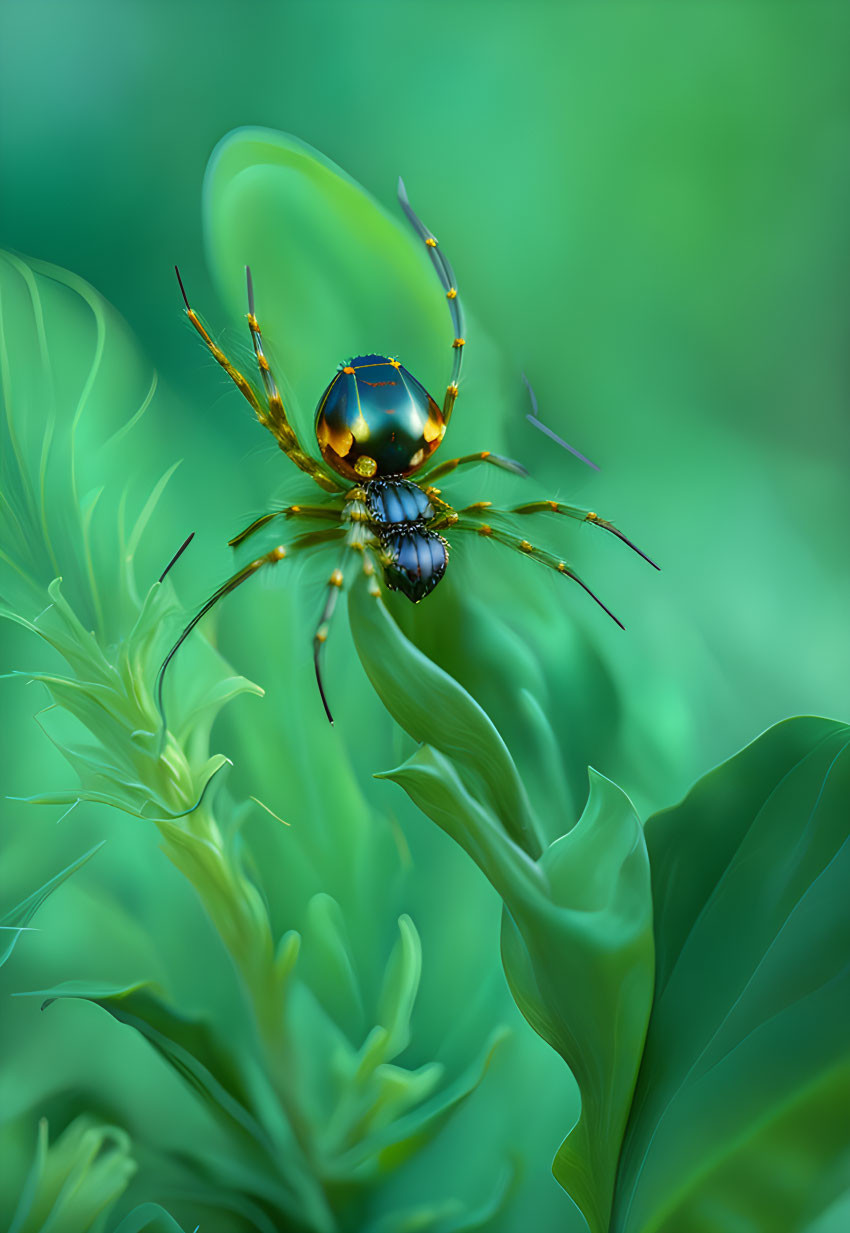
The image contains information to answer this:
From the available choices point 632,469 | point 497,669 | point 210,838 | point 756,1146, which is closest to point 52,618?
point 210,838

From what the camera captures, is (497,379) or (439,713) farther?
(497,379)

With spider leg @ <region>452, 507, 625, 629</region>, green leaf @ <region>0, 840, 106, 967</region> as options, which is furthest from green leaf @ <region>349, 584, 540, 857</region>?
green leaf @ <region>0, 840, 106, 967</region>

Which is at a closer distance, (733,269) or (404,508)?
(404,508)

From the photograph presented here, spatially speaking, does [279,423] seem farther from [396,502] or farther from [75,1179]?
[75,1179]

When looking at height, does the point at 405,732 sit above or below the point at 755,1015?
above

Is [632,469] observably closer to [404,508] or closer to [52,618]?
[404,508]

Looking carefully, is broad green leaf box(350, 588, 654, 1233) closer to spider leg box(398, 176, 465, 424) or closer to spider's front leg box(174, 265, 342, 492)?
spider's front leg box(174, 265, 342, 492)

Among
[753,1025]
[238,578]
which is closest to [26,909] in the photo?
[238,578]
